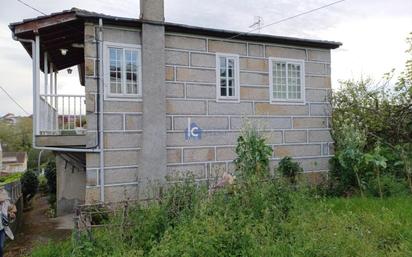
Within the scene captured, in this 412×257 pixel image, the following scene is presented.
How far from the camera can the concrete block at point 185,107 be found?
9883 mm

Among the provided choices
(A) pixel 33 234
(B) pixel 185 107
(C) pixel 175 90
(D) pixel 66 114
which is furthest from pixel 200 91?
(A) pixel 33 234

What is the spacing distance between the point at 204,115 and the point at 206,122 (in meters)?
0.19

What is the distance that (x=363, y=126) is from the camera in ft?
40.9

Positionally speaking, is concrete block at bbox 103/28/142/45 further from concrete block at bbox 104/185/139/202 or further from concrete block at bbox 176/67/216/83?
concrete block at bbox 104/185/139/202

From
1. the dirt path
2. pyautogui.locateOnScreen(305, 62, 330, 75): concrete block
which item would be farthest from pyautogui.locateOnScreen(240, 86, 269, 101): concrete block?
the dirt path

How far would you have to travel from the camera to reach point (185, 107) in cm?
1011

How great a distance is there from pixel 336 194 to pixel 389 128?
10.5ft

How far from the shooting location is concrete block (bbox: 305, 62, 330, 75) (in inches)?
476

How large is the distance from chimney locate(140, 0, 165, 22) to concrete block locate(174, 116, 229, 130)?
2537mm

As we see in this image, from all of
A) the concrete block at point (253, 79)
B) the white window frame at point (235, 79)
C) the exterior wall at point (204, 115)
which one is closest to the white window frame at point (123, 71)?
the exterior wall at point (204, 115)

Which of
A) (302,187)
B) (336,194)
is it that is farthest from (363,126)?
(302,187)

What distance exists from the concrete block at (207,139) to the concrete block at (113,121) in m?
1.24

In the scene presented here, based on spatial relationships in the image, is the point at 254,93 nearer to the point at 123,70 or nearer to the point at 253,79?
the point at 253,79

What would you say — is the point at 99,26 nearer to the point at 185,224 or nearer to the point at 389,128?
the point at 185,224
